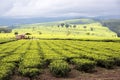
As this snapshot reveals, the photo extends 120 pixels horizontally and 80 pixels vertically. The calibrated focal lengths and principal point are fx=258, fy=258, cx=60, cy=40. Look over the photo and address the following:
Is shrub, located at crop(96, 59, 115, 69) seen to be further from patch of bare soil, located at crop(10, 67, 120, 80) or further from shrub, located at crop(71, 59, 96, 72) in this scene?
shrub, located at crop(71, 59, 96, 72)

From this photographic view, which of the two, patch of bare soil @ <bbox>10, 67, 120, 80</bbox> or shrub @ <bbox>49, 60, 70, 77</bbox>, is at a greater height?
shrub @ <bbox>49, 60, 70, 77</bbox>

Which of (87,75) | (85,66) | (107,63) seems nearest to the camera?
(87,75)

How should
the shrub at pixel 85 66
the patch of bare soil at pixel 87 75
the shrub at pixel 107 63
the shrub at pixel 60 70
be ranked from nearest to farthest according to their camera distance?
the patch of bare soil at pixel 87 75
the shrub at pixel 60 70
the shrub at pixel 85 66
the shrub at pixel 107 63

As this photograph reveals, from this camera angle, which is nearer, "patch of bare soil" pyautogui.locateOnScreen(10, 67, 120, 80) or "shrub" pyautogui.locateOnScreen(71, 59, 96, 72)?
"patch of bare soil" pyautogui.locateOnScreen(10, 67, 120, 80)

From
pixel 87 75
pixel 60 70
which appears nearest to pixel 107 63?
pixel 87 75

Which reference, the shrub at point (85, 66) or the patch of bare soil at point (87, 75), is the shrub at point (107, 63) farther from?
the shrub at point (85, 66)

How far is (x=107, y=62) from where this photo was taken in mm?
31656

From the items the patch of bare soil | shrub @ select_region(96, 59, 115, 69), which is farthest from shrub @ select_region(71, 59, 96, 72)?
shrub @ select_region(96, 59, 115, 69)

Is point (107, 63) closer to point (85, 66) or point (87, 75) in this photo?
point (85, 66)

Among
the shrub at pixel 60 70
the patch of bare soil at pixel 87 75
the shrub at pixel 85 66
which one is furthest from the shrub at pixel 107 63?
the shrub at pixel 60 70

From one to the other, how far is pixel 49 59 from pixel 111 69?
27.0 feet

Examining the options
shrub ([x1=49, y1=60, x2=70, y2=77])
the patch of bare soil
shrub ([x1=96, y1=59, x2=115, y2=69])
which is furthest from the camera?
shrub ([x1=96, y1=59, x2=115, y2=69])

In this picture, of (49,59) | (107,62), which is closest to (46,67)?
(49,59)

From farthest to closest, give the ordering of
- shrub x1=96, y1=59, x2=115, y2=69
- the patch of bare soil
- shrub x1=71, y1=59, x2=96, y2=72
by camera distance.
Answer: shrub x1=96, y1=59, x2=115, y2=69, shrub x1=71, y1=59, x2=96, y2=72, the patch of bare soil
